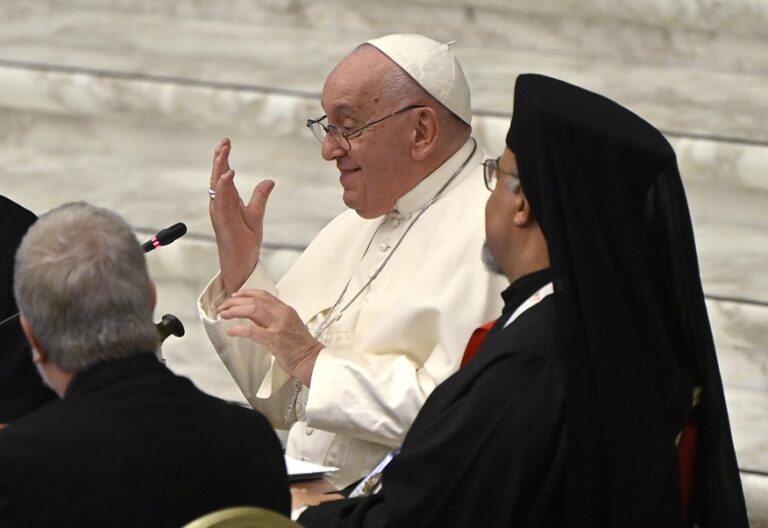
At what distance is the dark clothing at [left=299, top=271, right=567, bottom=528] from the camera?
2.47 metres

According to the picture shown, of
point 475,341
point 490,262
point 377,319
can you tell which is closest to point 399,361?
point 377,319

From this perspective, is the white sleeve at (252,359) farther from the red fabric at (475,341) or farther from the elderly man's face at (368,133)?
the red fabric at (475,341)

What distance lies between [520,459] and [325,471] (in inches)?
25.5

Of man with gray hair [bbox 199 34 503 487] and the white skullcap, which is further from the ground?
the white skullcap

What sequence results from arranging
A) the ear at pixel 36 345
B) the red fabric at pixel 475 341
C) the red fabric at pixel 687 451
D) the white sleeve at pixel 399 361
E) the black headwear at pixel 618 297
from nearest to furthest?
the ear at pixel 36 345 < the black headwear at pixel 618 297 < the red fabric at pixel 687 451 < the red fabric at pixel 475 341 < the white sleeve at pixel 399 361

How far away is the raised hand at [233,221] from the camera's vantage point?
3.54m

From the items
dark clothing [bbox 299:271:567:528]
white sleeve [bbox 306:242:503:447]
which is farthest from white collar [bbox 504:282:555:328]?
white sleeve [bbox 306:242:503:447]

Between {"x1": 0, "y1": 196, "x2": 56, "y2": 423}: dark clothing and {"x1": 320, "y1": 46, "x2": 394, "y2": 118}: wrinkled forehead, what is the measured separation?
0.88 meters

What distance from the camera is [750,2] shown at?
17.0 feet

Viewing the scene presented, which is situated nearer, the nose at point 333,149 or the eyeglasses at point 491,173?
the eyeglasses at point 491,173

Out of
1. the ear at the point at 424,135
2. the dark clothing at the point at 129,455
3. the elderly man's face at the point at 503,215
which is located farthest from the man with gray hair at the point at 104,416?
the ear at the point at 424,135

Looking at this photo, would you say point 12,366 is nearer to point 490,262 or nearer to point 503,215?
point 490,262

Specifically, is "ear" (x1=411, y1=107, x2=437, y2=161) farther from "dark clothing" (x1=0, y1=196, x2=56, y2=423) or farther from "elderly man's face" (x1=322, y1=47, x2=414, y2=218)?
"dark clothing" (x1=0, y1=196, x2=56, y2=423)

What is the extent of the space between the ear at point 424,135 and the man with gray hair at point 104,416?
144cm
